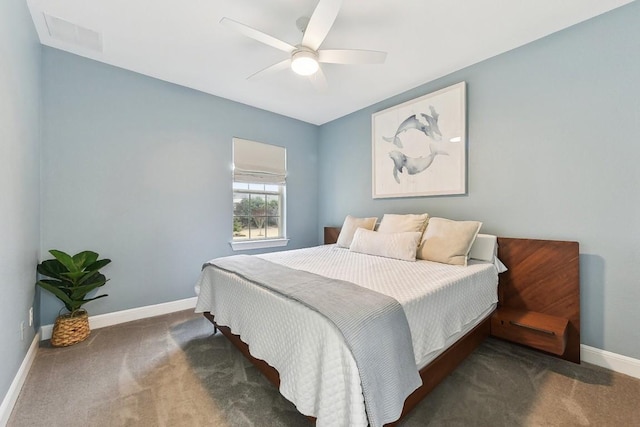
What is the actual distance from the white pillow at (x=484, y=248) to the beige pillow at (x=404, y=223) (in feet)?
1.70

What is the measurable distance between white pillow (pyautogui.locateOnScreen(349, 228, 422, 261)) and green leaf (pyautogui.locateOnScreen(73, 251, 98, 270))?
2601 millimetres

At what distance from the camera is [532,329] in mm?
2021

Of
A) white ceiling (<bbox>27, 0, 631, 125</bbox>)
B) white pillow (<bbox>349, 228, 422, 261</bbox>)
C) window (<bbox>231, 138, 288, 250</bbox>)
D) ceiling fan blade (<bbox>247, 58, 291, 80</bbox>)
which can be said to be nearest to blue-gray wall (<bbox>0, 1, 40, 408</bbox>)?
white ceiling (<bbox>27, 0, 631, 125</bbox>)

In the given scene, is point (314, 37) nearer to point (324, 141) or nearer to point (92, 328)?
point (324, 141)

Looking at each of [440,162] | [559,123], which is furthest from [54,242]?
[559,123]

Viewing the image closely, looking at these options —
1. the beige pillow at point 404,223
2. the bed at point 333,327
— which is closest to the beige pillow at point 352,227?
the beige pillow at point 404,223

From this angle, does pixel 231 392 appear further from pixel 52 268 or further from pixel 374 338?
pixel 52 268

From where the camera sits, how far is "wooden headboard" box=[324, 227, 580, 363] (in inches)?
82.5

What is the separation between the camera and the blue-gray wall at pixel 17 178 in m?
1.50

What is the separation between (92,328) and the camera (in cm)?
262

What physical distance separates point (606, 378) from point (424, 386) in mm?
1467

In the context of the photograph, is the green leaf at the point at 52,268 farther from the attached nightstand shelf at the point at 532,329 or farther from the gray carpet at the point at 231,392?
the attached nightstand shelf at the point at 532,329

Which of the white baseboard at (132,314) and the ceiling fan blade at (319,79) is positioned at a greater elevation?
the ceiling fan blade at (319,79)

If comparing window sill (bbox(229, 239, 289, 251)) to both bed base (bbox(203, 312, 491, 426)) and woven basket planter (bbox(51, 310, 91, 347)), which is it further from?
woven basket planter (bbox(51, 310, 91, 347))
